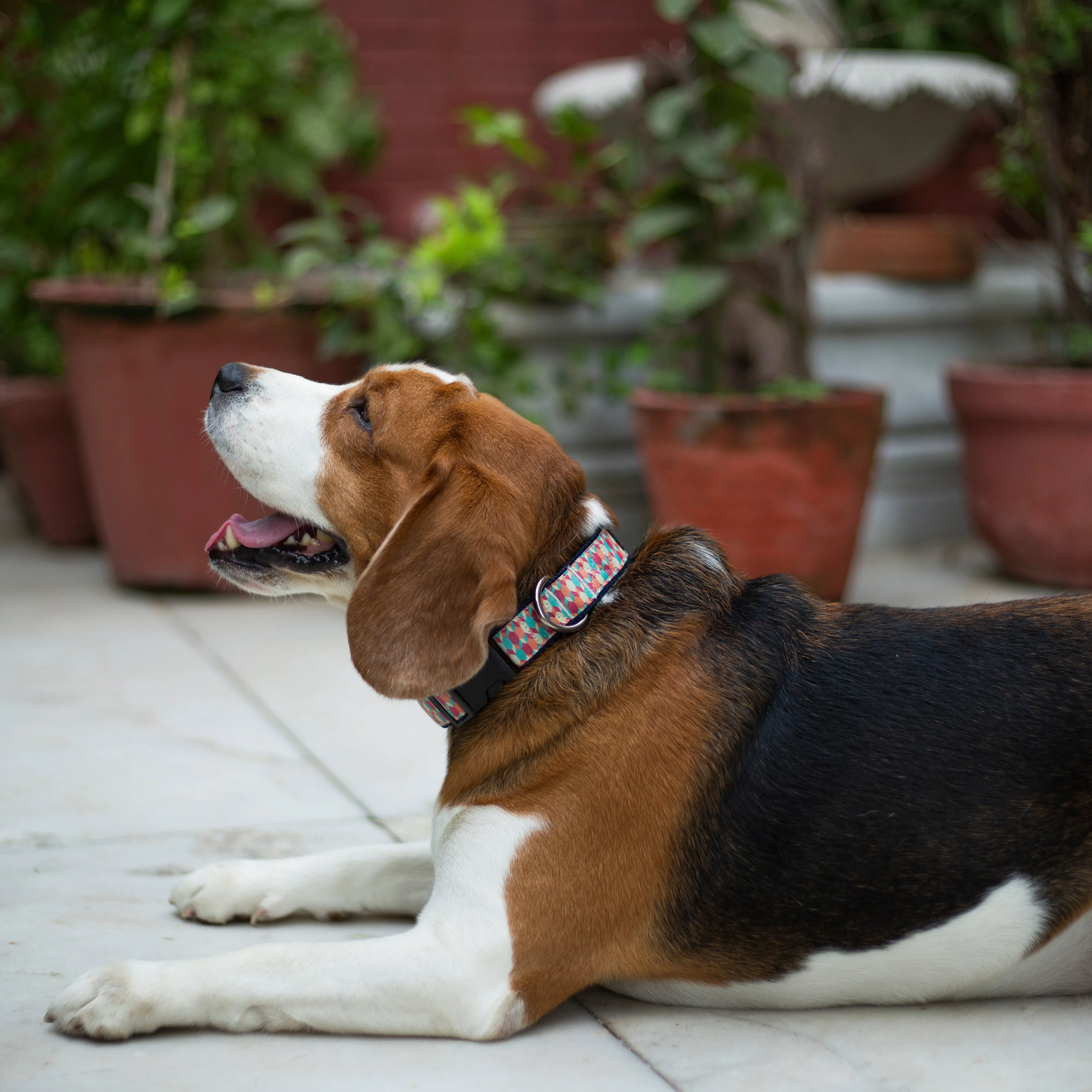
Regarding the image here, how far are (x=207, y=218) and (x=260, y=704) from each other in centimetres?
200

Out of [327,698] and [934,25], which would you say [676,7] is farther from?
[934,25]

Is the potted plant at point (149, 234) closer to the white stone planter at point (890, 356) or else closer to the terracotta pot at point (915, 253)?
the white stone planter at point (890, 356)

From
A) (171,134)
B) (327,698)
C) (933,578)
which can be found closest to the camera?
(327,698)

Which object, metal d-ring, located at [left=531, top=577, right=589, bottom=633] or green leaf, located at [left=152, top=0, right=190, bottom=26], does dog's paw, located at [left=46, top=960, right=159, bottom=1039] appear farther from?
green leaf, located at [left=152, top=0, right=190, bottom=26]

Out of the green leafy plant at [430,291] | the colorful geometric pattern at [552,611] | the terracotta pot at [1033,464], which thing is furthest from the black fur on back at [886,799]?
the terracotta pot at [1033,464]

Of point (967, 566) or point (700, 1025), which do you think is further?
point (967, 566)

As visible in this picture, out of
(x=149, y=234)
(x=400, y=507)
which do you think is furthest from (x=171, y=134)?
(x=400, y=507)

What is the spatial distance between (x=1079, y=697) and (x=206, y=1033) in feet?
5.14

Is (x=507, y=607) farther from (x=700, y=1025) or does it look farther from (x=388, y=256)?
(x=388, y=256)

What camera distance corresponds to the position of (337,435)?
269 centimetres

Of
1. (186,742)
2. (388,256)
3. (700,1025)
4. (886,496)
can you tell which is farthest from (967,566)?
(700,1025)

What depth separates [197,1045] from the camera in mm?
2279

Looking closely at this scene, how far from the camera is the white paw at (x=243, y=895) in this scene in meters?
2.76

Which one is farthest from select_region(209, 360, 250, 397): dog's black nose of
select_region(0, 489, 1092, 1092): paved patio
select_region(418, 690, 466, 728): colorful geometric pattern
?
select_region(418, 690, 466, 728): colorful geometric pattern
